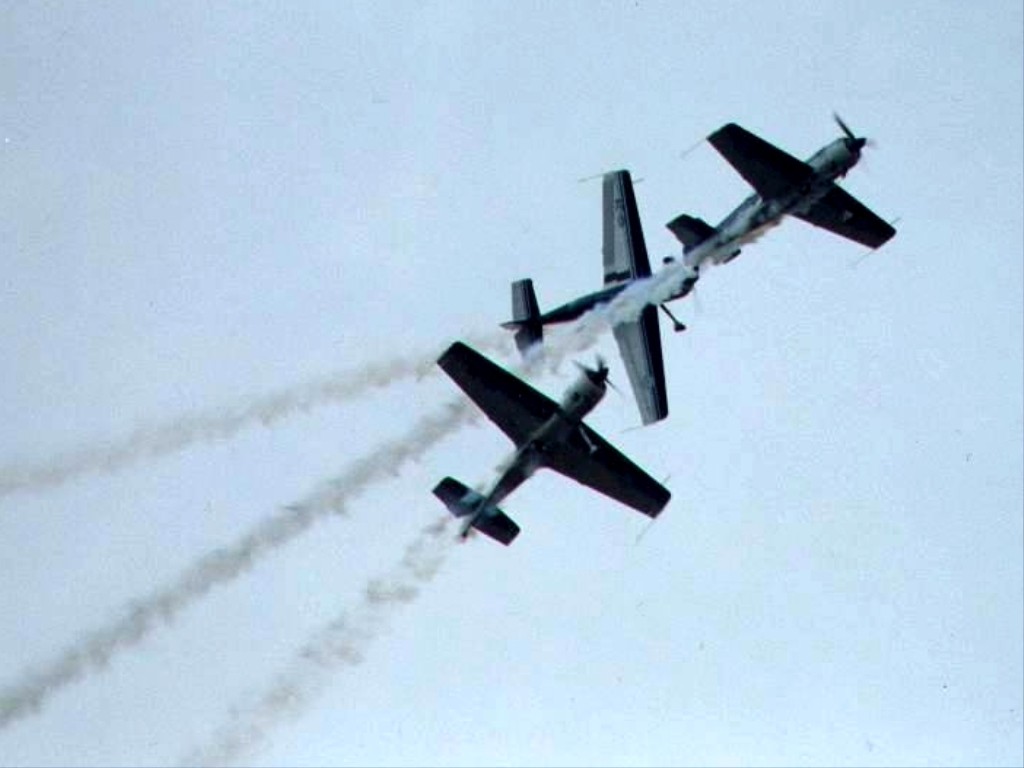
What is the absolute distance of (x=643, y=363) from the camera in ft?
173

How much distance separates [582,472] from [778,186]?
11.5 meters

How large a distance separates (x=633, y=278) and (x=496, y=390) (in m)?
11.1

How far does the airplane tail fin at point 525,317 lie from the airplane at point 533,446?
4.78m

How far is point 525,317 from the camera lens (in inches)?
2003

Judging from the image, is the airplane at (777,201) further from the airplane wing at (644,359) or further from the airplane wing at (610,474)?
the airplane wing at (610,474)

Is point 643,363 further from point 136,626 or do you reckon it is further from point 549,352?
point 136,626

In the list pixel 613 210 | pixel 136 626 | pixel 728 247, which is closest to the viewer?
pixel 136 626

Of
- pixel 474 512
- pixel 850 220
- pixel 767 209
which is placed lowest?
pixel 474 512

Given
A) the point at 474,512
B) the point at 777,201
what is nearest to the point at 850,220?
the point at 777,201

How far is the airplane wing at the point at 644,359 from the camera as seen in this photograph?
5231cm

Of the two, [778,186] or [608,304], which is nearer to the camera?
[778,186]

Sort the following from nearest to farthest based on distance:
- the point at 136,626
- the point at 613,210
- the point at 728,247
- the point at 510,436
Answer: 1. the point at 136,626
2. the point at 510,436
3. the point at 728,247
4. the point at 613,210

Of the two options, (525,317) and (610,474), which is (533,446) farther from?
(525,317)

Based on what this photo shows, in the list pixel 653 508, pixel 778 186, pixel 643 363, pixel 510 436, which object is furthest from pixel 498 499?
pixel 778 186
